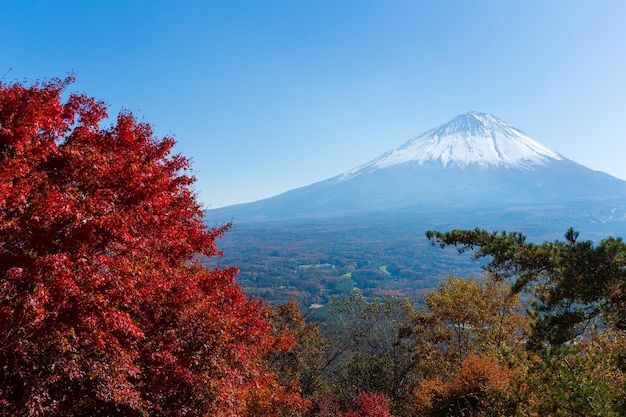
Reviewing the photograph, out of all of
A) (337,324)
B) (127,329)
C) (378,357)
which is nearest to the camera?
(127,329)

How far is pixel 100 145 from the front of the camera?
10102 millimetres

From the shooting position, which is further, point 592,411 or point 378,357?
point 378,357

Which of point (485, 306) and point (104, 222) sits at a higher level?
point (104, 222)

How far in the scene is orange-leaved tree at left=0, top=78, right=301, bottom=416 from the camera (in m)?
6.25

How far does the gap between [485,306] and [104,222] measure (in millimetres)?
18673

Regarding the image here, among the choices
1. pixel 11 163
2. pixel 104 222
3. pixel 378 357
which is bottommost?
pixel 378 357

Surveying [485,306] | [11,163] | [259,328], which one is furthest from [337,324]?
[11,163]

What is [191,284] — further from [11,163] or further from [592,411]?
[592,411]

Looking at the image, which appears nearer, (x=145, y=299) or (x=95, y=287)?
(x=95, y=287)

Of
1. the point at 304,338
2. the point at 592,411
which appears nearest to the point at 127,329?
the point at 592,411

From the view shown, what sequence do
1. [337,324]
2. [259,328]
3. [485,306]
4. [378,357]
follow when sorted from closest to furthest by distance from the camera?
1. [259,328]
2. [485,306]
3. [378,357]
4. [337,324]

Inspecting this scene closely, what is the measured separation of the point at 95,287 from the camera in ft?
21.6

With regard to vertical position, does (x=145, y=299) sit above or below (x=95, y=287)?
below

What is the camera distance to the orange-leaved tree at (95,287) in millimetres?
6250
